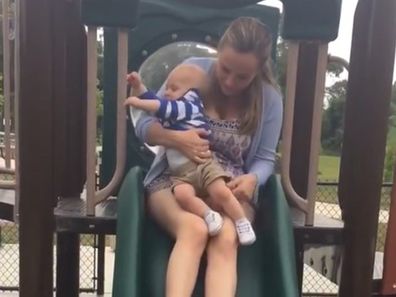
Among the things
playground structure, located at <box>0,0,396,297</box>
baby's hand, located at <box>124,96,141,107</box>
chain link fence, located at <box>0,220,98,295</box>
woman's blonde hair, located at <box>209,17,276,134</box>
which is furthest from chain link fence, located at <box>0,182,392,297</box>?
baby's hand, located at <box>124,96,141,107</box>

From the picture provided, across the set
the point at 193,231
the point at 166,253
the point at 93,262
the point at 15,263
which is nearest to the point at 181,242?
the point at 193,231

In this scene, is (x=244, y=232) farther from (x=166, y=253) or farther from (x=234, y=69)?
(x=234, y=69)

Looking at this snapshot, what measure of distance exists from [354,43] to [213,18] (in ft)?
2.25

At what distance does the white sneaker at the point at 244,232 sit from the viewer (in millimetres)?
1644

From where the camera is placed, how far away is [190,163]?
1734 millimetres

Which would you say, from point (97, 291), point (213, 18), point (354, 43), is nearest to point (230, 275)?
point (354, 43)

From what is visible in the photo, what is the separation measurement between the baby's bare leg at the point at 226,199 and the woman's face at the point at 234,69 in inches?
10.9

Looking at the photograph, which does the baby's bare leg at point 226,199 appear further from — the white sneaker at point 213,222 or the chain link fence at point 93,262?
the chain link fence at point 93,262

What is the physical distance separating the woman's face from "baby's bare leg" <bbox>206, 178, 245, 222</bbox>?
10.9 inches

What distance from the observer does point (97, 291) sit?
12.6ft

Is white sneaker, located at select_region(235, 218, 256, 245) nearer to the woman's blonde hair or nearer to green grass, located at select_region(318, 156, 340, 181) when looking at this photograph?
the woman's blonde hair

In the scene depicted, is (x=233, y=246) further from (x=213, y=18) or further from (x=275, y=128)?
(x=213, y=18)

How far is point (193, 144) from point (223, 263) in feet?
1.09

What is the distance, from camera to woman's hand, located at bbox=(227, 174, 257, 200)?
173 cm
